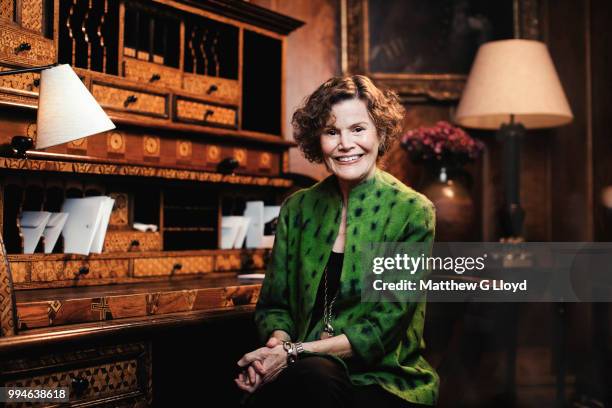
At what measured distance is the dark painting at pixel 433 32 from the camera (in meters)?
4.20

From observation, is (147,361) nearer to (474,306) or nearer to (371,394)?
(371,394)

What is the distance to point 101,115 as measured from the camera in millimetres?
2117

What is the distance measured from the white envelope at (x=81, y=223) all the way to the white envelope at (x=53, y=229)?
5 cm

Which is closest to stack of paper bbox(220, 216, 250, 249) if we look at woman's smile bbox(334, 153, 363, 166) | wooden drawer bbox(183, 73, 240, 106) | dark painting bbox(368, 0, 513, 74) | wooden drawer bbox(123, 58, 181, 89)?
wooden drawer bbox(183, 73, 240, 106)

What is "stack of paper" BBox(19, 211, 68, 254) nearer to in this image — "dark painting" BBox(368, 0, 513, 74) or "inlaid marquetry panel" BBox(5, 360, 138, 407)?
"inlaid marquetry panel" BBox(5, 360, 138, 407)

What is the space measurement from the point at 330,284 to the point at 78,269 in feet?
3.15

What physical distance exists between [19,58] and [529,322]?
2.97 m

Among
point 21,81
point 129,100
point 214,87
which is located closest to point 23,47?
point 21,81

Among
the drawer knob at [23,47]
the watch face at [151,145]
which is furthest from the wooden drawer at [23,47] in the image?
the watch face at [151,145]

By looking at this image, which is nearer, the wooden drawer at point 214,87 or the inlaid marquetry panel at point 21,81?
the inlaid marquetry panel at point 21,81

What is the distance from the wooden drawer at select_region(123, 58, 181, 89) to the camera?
2.79 meters

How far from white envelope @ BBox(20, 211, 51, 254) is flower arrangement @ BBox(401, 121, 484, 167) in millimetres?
1992

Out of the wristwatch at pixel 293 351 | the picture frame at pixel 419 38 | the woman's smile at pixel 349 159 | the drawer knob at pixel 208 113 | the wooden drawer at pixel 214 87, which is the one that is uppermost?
the picture frame at pixel 419 38

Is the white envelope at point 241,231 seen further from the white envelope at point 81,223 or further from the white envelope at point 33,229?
the white envelope at point 33,229
